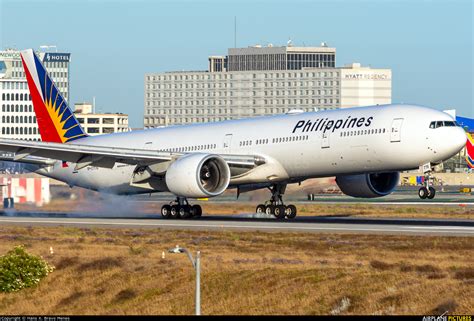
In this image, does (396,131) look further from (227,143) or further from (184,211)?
(184,211)

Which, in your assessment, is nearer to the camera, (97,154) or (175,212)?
(97,154)

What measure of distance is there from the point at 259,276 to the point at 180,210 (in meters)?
21.7

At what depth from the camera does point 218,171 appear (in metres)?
55.1

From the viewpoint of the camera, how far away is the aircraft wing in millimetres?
56125

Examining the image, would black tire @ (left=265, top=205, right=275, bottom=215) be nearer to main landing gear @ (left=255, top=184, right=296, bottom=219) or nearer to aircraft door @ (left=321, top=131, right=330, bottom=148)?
main landing gear @ (left=255, top=184, right=296, bottom=219)

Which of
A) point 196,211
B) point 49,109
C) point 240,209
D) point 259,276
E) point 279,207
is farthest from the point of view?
point 240,209

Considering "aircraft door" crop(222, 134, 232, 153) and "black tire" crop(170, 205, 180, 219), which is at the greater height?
"aircraft door" crop(222, 134, 232, 153)

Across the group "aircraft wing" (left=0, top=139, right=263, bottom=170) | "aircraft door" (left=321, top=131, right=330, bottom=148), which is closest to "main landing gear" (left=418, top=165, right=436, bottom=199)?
"aircraft door" (left=321, top=131, right=330, bottom=148)

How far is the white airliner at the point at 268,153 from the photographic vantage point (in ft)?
167

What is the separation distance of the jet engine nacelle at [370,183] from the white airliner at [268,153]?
54 mm

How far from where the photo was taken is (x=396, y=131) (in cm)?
5112

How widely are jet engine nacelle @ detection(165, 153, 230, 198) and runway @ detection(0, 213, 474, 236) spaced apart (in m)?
1.63

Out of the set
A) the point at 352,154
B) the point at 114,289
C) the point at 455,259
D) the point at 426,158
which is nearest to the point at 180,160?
the point at 352,154

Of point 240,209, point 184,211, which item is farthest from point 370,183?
point 240,209
